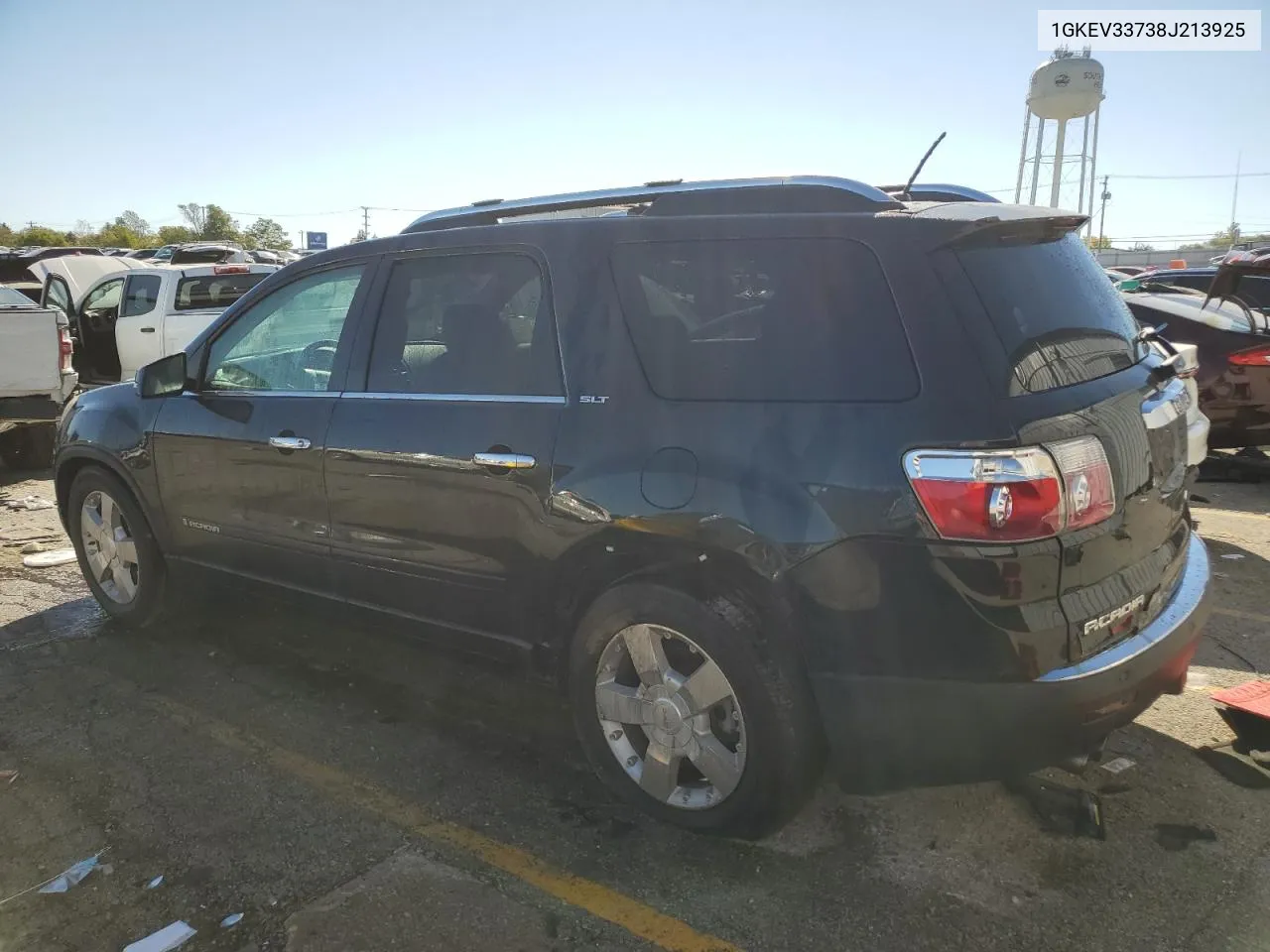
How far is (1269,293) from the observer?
884cm

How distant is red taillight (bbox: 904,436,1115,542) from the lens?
224 cm

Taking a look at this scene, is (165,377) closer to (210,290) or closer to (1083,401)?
(1083,401)

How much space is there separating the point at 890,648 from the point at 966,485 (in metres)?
0.46

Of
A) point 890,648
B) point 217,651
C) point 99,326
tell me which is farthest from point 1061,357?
point 99,326

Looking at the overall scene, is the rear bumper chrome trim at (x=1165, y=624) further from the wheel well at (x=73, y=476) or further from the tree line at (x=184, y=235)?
the tree line at (x=184, y=235)

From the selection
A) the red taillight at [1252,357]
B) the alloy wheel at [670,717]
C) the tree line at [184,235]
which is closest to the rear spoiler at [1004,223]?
the alloy wheel at [670,717]

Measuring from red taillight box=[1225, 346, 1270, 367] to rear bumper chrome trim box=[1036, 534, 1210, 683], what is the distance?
466 centimetres

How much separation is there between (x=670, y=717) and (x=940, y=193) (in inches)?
76.6

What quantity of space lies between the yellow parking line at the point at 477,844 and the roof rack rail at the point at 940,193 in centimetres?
233

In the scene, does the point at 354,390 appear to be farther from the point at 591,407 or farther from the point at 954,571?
the point at 954,571

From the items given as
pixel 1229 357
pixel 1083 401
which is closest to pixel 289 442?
pixel 1083 401

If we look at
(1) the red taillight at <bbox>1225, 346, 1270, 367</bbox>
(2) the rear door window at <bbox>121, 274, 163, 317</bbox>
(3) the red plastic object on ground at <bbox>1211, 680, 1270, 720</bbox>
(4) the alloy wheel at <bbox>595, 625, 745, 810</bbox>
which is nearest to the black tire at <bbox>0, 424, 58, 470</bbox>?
(2) the rear door window at <bbox>121, 274, 163, 317</bbox>

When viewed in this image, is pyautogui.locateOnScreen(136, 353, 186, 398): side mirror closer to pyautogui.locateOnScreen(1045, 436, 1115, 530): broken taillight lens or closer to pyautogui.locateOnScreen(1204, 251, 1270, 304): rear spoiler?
pyautogui.locateOnScreen(1045, 436, 1115, 530): broken taillight lens

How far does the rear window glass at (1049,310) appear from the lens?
243 centimetres
